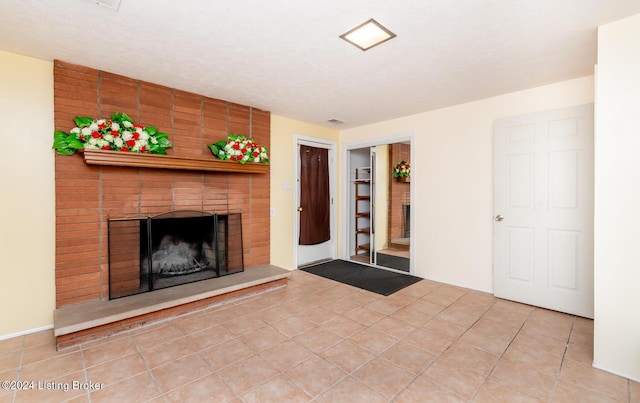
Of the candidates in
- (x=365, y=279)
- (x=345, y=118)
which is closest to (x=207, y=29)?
(x=345, y=118)

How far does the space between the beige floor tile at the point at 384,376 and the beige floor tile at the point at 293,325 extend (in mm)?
757

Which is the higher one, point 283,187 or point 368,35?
point 368,35

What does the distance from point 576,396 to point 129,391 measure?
113 inches

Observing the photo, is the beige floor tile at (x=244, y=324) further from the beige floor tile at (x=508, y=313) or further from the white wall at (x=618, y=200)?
the white wall at (x=618, y=200)

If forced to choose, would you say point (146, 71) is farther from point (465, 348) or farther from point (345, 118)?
point (465, 348)

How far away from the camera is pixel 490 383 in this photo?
1.95 meters

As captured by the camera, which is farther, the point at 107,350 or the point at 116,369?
the point at 107,350

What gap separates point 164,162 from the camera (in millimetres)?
3088

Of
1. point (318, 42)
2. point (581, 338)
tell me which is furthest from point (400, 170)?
point (318, 42)

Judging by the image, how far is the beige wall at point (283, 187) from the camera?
4.52 m

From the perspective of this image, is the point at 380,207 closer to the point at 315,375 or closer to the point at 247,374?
the point at 315,375

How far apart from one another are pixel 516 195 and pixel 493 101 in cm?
122

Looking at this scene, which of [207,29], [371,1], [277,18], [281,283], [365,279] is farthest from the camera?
[365,279]

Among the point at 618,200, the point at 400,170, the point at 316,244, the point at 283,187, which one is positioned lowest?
the point at 316,244
